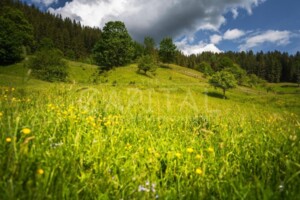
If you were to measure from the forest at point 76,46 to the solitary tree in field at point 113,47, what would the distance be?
1.09ft

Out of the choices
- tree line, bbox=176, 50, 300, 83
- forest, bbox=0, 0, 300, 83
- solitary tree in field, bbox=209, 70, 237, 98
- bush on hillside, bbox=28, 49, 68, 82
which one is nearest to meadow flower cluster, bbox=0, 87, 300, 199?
bush on hillside, bbox=28, 49, 68, 82

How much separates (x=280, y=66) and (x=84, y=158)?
176 meters

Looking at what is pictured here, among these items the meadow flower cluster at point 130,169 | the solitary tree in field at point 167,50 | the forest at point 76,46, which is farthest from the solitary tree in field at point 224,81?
the meadow flower cluster at point 130,169

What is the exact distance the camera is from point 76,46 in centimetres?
12112

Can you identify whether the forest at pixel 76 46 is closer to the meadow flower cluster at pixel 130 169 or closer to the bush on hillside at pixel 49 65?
the bush on hillside at pixel 49 65

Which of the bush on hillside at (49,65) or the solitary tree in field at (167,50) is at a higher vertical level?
the solitary tree in field at (167,50)

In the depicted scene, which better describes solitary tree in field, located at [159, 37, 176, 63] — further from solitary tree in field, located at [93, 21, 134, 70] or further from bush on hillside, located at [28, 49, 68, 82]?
bush on hillside, located at [28, 49, 68, 82]

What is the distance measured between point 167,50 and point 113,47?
110 feet

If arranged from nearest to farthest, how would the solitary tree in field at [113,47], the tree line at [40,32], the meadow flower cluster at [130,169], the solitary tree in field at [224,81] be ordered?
the meadow flower cluster at [130,169]
the solitary tree in field at [224,81]
the tree line at [40,32]
the solitary tree in field at [113,47]

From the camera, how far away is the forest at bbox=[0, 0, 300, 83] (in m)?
59.3

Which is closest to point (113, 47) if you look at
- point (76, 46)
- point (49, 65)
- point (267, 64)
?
point (49, 65)

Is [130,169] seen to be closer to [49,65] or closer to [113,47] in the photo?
[49,65]

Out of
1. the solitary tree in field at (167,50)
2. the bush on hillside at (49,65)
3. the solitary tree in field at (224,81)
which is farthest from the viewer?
the solitary tree in field at (167,50)

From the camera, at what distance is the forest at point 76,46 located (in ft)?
194
